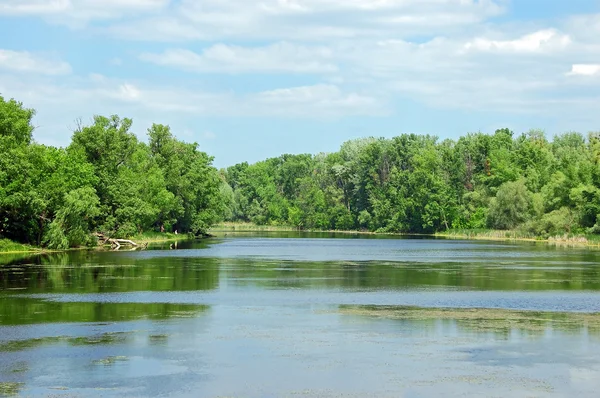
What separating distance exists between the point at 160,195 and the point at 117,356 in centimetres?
8147

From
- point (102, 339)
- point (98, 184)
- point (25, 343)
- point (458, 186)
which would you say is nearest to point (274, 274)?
point (102, 339)

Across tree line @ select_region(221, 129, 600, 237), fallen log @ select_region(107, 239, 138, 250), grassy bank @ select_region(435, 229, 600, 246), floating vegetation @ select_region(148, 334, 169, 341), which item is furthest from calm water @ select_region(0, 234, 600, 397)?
tree line @ select_region(221, 129, 600, 237)

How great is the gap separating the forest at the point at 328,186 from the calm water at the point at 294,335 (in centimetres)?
2452

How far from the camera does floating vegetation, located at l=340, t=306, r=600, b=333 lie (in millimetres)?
26594

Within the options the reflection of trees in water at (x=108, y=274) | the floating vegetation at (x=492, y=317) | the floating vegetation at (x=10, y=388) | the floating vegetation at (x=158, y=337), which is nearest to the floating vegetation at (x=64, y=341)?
the floating vegetation at (x=158, y=337)

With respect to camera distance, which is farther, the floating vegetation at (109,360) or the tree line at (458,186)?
the tree line at (458,186)

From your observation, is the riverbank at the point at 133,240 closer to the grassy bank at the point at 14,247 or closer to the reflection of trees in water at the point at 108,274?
the grassy bank at the point at 14,247

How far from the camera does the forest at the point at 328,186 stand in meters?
70.2

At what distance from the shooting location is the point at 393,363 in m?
20.4

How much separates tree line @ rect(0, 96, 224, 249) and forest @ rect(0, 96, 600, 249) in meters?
0.14

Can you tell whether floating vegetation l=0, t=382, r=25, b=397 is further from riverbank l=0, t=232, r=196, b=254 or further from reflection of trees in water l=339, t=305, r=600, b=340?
riverbank l=0, t=232, r=196, b=254

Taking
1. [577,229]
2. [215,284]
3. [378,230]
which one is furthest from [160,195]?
[378,230]

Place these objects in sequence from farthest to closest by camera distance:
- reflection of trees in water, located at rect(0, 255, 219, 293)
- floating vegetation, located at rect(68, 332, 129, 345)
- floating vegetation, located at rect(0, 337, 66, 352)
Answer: reflection of trees in water, located at rect(0, 255, 219, 293), floating vegetation, located at rect(68, 332, 129, 345), floating vegetation, located at rect(0, 337, 66, 352)

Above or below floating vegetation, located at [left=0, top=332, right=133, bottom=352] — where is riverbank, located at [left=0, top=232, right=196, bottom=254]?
above
